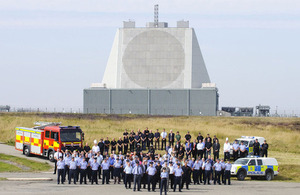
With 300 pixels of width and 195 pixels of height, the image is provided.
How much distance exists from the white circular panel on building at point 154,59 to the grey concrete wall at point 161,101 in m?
2.01

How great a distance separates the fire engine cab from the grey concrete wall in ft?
169

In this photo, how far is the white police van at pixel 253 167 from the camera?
33312mm

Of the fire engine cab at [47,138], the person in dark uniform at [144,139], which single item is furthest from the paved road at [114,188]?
the person in dark uniform at [144,139]

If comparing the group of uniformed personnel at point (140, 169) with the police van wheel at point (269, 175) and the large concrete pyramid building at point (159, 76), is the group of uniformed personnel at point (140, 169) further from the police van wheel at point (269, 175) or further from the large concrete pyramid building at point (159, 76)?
the large concrete pyramid building at point (159, 76)

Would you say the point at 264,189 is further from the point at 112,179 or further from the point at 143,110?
the point at 143,110

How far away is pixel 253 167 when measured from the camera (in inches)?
1315

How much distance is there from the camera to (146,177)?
28500mm

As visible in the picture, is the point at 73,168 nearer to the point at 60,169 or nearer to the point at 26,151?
the point at 60,169

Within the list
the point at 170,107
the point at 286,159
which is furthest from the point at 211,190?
the point at 170,107

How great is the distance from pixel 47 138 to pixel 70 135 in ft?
6.73

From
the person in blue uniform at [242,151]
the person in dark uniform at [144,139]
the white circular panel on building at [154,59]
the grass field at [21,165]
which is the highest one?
the white circular panel on building at [154,59]

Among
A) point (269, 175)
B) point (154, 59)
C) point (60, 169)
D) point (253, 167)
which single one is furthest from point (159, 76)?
point (60, 169)

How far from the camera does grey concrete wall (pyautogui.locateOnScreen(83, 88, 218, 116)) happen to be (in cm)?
9206

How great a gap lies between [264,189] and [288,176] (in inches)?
343
